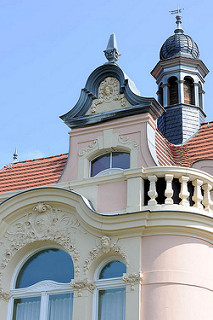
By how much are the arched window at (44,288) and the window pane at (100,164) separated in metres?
2.20

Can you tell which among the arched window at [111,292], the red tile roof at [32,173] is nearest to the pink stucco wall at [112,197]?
the arched window at [111,292]

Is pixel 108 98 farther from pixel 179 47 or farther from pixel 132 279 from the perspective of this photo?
pixel 179 47

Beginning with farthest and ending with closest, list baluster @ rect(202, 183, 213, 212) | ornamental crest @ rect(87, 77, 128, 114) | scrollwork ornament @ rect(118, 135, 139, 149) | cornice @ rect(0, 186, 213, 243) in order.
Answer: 1. ornamental crest @ rect(87, 77, 128, 114)
2. scrollwork ornament @ rect(118, 135, 139, 149)
3. baluster @ rect(202, 183, 213, 212)
4. cornice @ rect(0, 186, 213, 243)

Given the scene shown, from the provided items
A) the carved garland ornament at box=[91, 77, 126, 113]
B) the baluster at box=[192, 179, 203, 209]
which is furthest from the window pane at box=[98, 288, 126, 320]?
the carved garland ornament at box=[91, 77, 126, 113]

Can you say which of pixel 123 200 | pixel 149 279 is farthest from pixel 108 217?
pixel 149 279

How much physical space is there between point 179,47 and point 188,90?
1.68 metres

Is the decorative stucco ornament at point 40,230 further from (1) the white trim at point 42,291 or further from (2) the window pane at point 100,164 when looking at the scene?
(2) the window pane at point 100,164

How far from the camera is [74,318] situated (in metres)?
A: 13.9

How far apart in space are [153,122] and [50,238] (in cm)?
380

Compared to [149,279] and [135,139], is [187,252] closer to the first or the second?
[149,279]

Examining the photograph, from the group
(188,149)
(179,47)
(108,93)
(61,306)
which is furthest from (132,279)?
(179,47)

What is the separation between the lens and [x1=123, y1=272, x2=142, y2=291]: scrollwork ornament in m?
13.6

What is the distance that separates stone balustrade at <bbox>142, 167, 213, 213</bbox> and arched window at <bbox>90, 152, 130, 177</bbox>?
1502 mm

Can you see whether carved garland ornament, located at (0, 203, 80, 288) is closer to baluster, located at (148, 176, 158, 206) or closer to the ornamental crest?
baluster, located at (148, 176, 158, 206)
